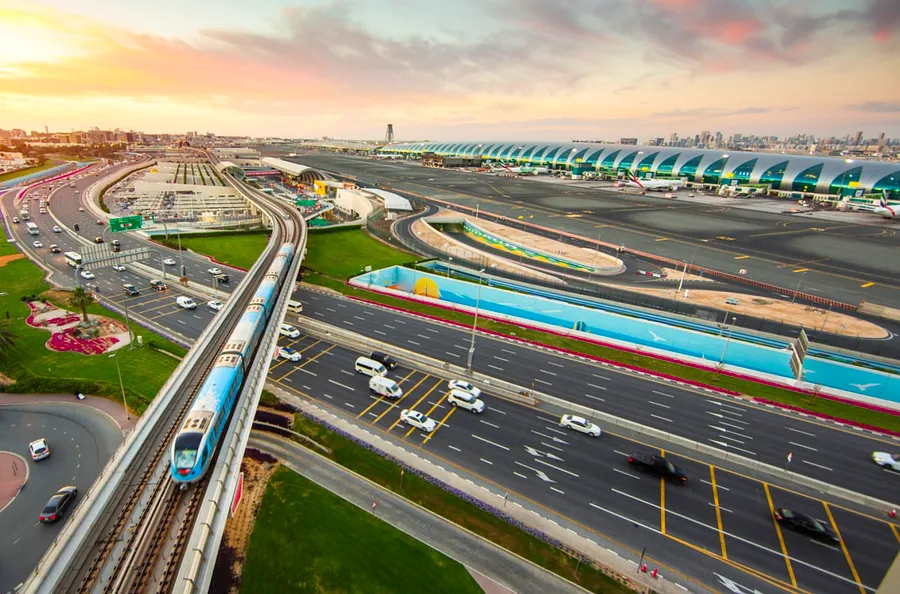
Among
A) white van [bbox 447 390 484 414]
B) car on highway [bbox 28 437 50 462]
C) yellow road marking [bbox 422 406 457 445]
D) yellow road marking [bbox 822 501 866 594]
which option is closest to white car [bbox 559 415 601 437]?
white van [bbox 447 390 484 414]

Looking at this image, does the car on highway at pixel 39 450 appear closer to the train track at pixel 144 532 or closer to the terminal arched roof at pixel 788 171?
the train track at pixel 144 532

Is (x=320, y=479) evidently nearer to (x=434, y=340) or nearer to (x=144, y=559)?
(x=144, y=559)

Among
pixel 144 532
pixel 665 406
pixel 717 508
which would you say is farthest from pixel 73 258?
pixel 717 508

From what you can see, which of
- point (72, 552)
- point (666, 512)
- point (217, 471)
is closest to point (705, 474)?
point (666, 512)

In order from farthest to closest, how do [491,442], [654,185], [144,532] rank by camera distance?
1. [654,185]
2. [491,442]
3. [144,532]

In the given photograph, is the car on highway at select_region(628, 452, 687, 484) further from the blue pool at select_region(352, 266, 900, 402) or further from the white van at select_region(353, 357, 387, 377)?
the blue pool at select_region(352, 266, 900, 402)

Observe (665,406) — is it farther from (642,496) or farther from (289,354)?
(289,354)

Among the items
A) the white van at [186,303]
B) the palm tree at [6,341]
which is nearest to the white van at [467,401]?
the white van at [186,303]
